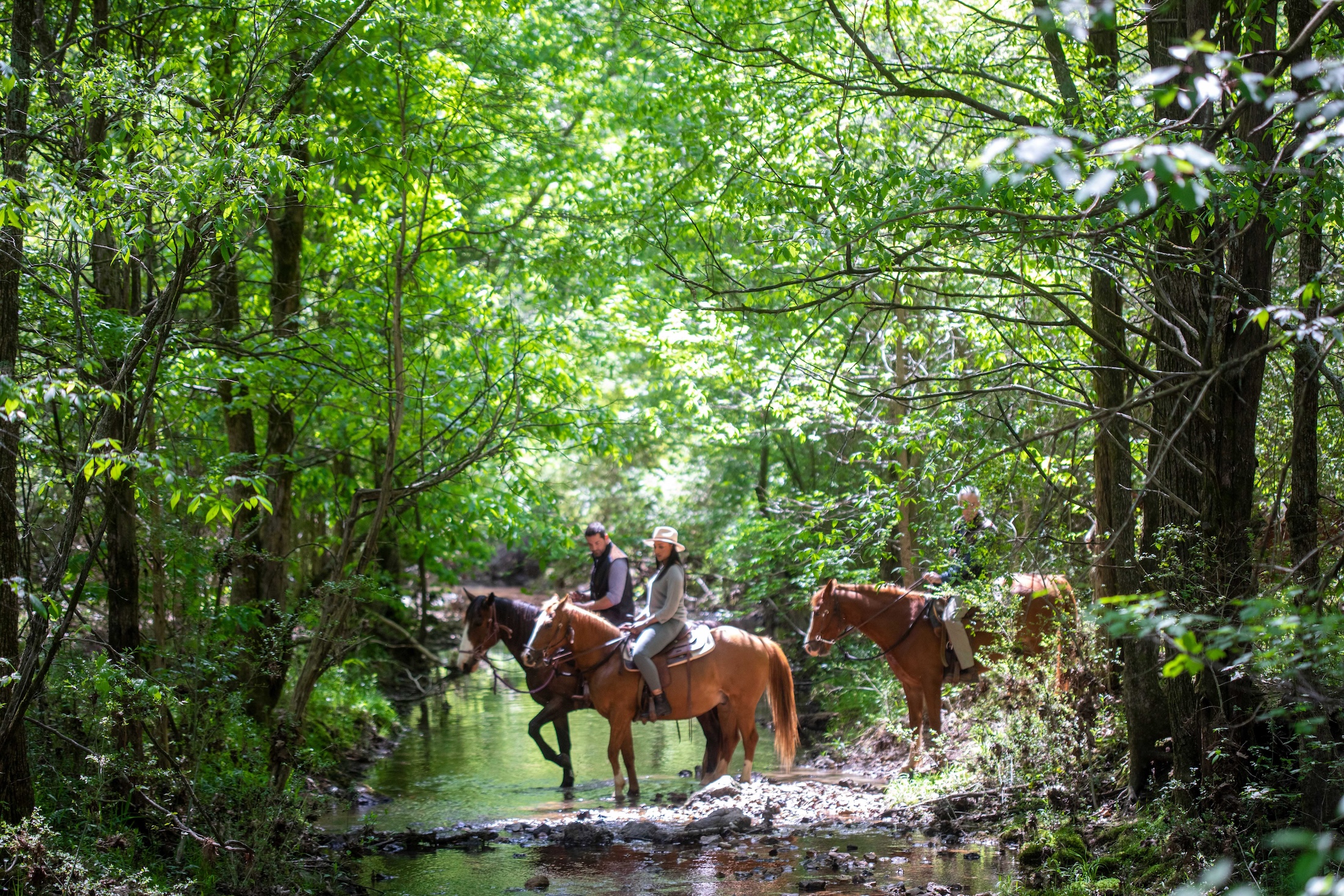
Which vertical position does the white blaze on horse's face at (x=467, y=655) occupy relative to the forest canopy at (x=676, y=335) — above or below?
below

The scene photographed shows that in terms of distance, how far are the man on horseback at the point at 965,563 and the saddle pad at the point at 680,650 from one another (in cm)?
233

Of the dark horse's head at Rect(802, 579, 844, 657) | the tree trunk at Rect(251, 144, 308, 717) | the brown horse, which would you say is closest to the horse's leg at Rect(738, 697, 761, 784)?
the brown horse

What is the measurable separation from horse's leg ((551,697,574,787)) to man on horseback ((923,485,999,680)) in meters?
3.91

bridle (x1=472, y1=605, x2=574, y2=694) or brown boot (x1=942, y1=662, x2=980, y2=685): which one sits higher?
bridle (x1=472, y1=605, x2=574, y2=694)

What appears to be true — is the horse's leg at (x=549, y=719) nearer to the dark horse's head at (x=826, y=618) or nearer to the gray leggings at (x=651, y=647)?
the gray leggings at (x=651, y=647)

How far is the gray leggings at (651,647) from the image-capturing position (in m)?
9.72

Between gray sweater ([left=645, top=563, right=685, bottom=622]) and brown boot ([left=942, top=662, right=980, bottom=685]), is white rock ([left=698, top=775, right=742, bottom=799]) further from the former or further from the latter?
brown boot ([left=942, top=662, right=980, bottom=685])

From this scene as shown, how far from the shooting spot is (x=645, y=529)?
66.2ft

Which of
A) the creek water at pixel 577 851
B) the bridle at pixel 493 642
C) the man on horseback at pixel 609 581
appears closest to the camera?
the creek water at pixel 577 851

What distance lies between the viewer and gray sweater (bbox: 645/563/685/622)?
9719 millimetres

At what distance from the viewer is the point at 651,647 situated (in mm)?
9758

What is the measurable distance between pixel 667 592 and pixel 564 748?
213cm

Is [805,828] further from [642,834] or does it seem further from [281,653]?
[281,653]

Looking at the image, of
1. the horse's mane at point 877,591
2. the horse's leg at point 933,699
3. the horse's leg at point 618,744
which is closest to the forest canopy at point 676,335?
the horse's mane at point 877,591
